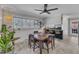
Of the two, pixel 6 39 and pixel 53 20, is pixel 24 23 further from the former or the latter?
pixel 53 20

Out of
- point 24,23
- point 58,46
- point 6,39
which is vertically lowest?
point 58,46

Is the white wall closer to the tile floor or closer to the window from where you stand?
the window

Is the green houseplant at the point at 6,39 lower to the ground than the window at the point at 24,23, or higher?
lower

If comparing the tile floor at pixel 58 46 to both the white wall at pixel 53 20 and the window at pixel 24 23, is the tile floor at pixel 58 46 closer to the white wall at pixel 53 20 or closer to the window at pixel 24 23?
the window at pixel 24 23

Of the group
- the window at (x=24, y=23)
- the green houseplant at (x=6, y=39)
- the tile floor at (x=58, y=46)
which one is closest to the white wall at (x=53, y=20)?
the window at (x=24, y=23)

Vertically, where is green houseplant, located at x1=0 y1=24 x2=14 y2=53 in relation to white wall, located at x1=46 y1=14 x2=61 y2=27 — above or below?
below

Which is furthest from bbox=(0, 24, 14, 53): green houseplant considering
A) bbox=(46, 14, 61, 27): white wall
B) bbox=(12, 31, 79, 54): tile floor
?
bbox=(46, 14, 61, 27): white wall

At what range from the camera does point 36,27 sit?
7.92 feet

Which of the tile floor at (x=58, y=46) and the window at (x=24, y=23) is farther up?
the window at (x=24, y=23)

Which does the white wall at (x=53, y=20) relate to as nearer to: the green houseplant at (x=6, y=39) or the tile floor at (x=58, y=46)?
the tile floor at (x=58, y=46)

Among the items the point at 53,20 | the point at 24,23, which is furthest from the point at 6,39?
the point at 53,20

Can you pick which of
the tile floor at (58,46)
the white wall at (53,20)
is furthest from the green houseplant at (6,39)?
the white wall at (53,20)

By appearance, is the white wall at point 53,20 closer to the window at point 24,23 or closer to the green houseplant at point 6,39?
the window at point 24,23
